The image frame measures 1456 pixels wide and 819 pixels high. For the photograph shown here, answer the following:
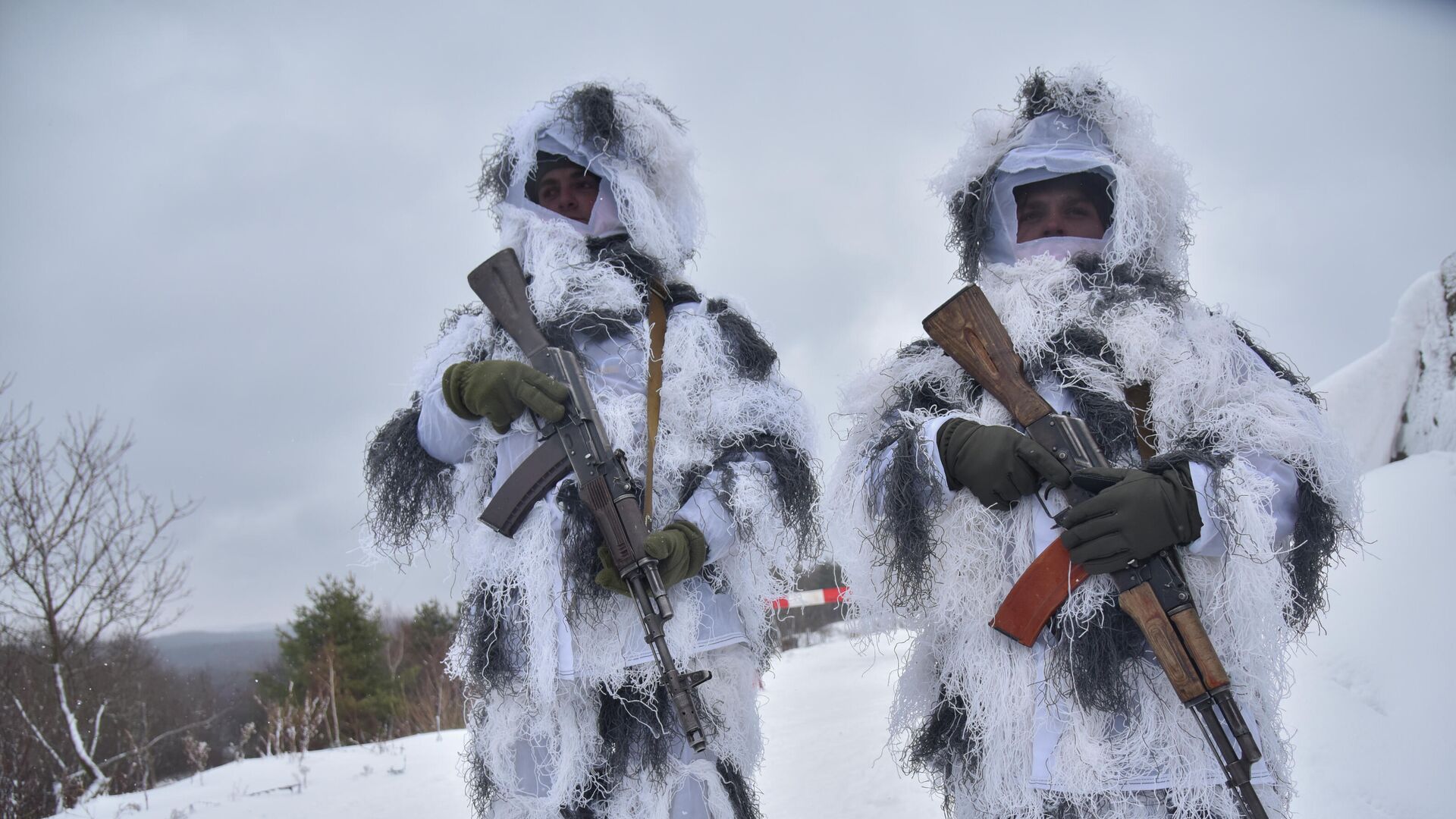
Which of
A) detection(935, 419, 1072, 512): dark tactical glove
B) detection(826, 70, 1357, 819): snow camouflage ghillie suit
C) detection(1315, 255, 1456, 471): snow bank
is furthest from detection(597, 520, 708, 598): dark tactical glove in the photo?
detection(1315, 255, 1456, 471): snow bank

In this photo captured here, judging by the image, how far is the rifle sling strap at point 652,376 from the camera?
2.52 meters

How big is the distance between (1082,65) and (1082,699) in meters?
1.87

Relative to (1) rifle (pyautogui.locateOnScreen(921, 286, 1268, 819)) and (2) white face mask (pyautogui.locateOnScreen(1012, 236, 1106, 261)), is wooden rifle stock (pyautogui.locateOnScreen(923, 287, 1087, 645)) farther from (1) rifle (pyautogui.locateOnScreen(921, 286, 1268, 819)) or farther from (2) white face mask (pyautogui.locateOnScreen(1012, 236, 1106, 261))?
(2) white face mask (pyautogui.locateOnScreen(1012, 236, 1106, 261))

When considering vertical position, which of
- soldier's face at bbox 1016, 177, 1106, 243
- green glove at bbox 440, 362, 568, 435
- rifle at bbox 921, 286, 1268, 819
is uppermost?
soldier's face at bbox 1016, 177, 1106, 243

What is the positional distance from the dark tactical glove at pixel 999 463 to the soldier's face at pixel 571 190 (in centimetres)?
149

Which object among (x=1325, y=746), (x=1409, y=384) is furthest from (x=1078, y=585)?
(x=1409, y=384)

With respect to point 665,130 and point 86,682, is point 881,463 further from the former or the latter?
point 86,682

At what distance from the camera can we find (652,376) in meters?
2.67

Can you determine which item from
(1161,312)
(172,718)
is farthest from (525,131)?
(172,718)

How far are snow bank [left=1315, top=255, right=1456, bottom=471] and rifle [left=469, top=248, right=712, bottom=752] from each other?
5167mm

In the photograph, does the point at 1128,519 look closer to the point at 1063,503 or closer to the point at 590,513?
the point at 1063,503

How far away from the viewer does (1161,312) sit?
7.81ft

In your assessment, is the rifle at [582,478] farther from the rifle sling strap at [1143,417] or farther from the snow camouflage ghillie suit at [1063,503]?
the rifle sling strap at [1143,417]

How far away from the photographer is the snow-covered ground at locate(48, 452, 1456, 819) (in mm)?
3469
